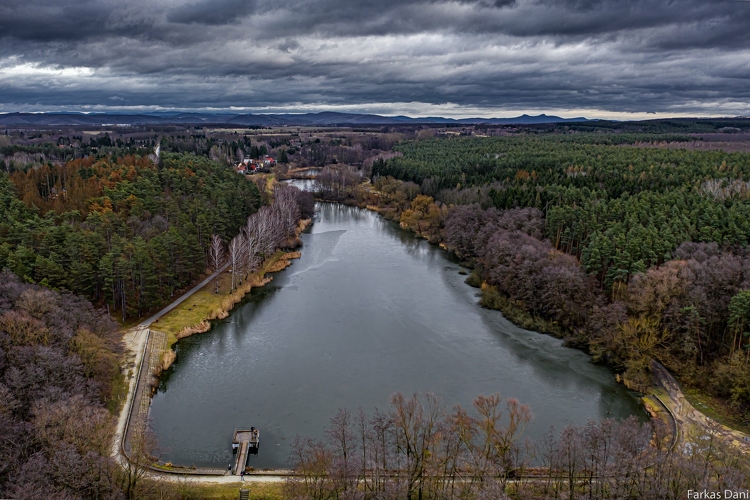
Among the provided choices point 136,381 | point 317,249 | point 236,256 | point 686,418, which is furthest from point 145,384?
point 317,249

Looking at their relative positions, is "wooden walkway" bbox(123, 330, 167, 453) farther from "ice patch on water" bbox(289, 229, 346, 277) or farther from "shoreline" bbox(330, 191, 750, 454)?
"shoreline" bbox(330, 191, 750, 454)

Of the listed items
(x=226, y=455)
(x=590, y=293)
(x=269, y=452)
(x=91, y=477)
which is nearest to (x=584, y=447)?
(x=269, y=452)

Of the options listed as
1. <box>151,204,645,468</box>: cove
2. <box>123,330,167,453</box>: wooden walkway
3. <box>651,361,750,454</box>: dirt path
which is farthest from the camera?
<box>151,204,645,468</box>: cove

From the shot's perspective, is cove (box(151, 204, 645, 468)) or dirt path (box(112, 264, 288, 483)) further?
cove (box(151, 204, 645, 468))

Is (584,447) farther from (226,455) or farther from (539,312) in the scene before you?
(539,312)

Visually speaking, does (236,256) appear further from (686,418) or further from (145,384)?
(686,418)

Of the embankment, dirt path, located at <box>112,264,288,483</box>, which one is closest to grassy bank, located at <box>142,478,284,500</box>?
dirt path, located at <box>112,264,288,483</box>
